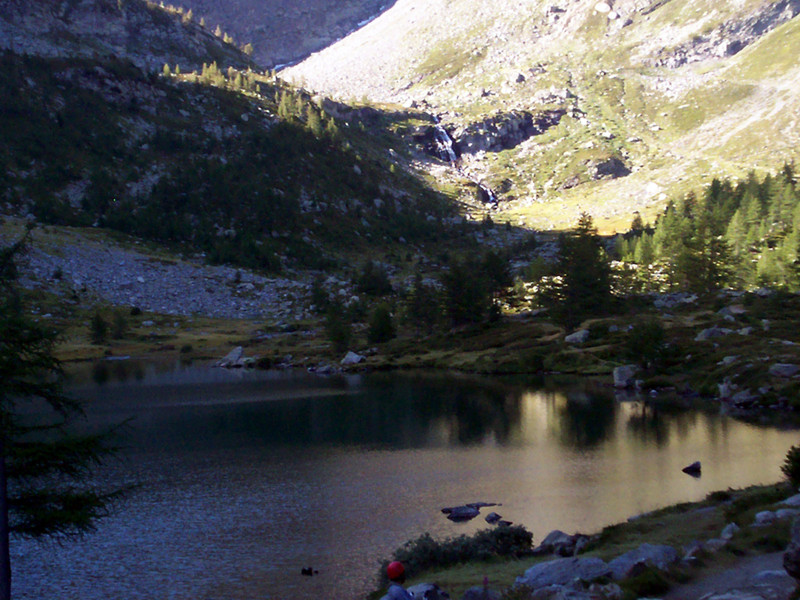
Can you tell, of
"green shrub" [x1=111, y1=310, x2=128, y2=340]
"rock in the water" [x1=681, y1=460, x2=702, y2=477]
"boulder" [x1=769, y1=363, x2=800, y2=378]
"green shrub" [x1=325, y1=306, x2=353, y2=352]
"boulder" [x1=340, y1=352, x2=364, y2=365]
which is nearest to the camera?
"rock in the water" [x1=681, y1=460, x2=702, y2=477]

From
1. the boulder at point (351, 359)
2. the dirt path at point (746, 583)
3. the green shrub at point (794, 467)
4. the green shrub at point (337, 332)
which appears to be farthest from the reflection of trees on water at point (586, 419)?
the green shrub at point (337, 332)

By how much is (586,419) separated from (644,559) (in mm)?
37139

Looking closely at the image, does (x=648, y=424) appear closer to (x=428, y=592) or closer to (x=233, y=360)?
(x=428, y=592)

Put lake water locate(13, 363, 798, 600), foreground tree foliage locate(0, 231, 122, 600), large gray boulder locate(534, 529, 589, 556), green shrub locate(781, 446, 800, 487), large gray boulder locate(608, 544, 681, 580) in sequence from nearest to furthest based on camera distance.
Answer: foreground tree foliage locate(0, 231, 122, 600)
large gray boulder locate(608, 544, 681, 580)
large gray boulder locate(534, 529, 589, 556)
green shrub locate(781, 446, 800, 487)
lake water locate(13, 363, 798, 600)

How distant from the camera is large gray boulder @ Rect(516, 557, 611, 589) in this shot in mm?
17422

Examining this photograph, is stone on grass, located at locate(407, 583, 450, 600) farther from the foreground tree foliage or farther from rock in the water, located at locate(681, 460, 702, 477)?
rock in the water, located at locate(681, 460, 702, 477)

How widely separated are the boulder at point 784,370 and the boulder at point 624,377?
14093 mm

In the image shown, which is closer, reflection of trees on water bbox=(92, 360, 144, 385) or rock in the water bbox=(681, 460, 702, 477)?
rock in the water bbox=(681, 460, 702, 477)

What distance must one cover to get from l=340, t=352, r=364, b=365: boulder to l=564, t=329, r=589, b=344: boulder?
28.4 meters

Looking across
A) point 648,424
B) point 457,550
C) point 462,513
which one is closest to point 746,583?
point 457,550

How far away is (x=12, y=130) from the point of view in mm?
154250

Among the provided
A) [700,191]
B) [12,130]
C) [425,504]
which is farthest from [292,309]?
[700,191]

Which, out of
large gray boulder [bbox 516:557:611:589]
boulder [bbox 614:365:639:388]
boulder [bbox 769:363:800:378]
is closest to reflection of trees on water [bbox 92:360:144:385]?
boulder [bbox 614:365:639:388]

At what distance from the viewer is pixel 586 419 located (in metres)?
53.2
